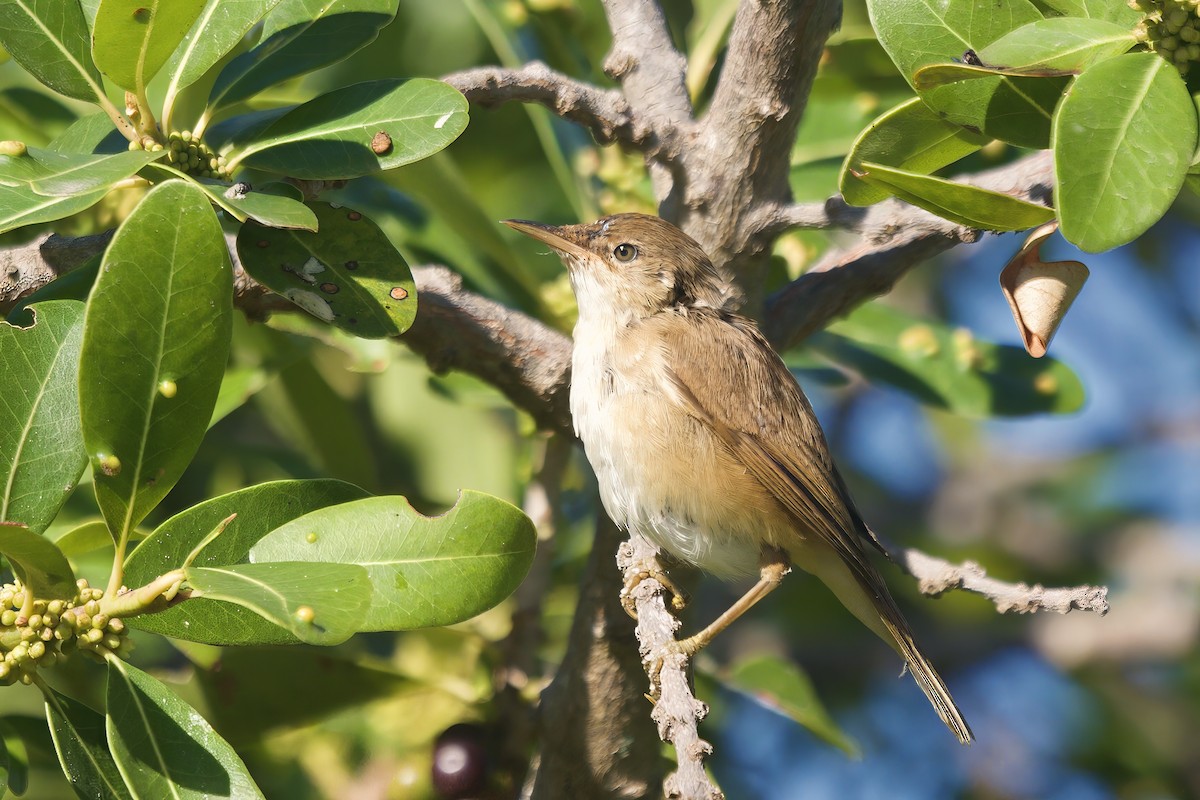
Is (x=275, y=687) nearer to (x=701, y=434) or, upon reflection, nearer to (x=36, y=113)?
(x=701, y=434)

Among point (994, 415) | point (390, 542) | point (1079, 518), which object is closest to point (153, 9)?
point (390, 542)

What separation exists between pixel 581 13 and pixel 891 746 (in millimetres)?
3463

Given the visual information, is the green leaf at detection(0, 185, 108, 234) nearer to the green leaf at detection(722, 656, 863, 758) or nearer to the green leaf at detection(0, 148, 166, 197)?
the green leaf at detection(0, 148, 166, 197)

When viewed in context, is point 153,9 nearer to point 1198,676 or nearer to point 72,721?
point 72,721

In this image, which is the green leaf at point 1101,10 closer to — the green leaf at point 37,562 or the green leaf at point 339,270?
the green leaf at point 339,270

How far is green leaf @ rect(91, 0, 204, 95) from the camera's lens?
2.31 metres

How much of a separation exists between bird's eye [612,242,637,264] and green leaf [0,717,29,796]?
7.44 feet

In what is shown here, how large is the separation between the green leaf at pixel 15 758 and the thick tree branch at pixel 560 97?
6.30 feet

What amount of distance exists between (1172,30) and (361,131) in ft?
5.61

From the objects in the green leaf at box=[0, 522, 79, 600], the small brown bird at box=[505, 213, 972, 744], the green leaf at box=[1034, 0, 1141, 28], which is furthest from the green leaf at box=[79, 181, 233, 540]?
the green leaf at box=[1034, 0, 1141, 28]

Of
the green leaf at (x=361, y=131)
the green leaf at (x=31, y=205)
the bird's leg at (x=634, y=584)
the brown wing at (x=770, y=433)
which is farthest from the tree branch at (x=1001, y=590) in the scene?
the green leaf at (x=31, y=205)

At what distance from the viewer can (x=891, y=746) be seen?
5.23 meters

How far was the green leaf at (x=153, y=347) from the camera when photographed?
7.02ft

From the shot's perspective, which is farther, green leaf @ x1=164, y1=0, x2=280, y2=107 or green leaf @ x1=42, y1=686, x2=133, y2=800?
green leaf @ x1=164, y1=0, x2=280, y2=107
